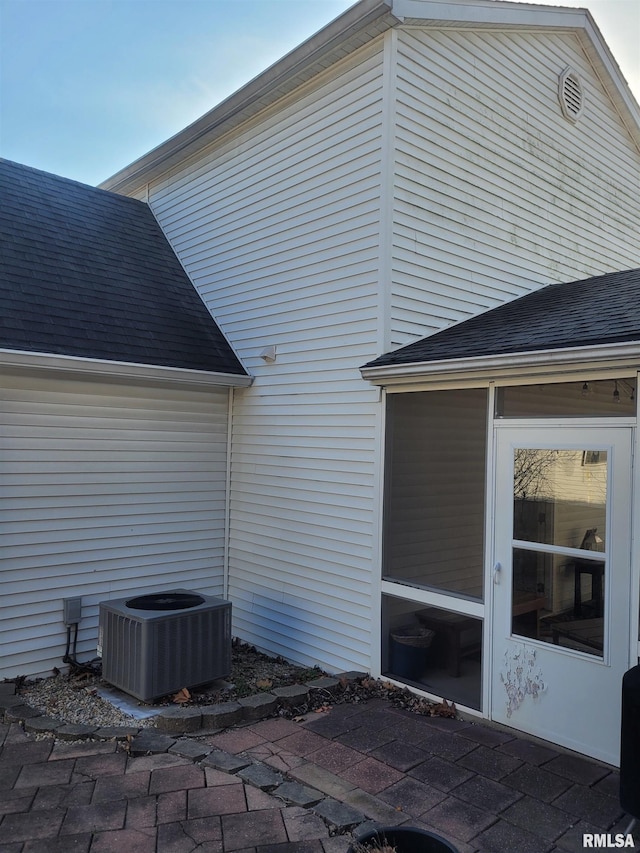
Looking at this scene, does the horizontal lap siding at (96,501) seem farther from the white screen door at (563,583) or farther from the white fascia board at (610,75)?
the white fascia board at (610,75)

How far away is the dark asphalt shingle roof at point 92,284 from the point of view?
5539 millimetres

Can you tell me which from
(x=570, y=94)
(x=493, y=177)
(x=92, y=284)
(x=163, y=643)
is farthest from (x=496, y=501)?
(x=570, y=94)

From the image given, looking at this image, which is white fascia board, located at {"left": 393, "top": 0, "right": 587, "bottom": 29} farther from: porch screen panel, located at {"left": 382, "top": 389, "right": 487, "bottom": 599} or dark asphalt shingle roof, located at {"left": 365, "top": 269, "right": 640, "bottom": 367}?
porch screen panel, located at {"left": 382, "top": 389, "right": 487, "bottom": 599}

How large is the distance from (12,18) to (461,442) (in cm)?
1050

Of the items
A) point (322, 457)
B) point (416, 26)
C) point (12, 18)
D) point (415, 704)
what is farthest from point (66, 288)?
point (12, 18)

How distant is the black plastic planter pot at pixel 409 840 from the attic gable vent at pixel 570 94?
769 cm

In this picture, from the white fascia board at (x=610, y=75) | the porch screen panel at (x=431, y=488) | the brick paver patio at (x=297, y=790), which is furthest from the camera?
the white fascia board at (x=610, y=75)

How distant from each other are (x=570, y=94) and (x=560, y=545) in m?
6.12

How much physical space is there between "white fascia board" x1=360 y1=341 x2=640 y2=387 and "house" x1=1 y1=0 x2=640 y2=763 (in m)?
0.01

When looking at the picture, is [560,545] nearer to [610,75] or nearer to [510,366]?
[510,366]

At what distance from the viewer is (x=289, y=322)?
6.14 metres

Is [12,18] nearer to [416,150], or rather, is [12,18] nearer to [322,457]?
[416,150]

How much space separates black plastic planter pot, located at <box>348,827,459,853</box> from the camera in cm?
221

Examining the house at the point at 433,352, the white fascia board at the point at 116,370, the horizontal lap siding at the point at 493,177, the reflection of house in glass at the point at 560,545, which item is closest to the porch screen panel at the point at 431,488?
the house at the point at 433,352
